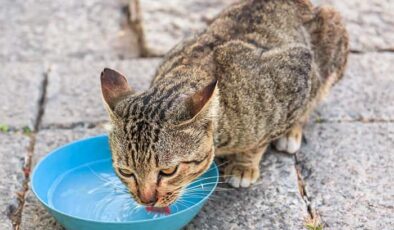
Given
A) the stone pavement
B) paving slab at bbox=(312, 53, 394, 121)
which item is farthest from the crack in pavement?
paving slab at bbox=(312, 53, 394, 121)

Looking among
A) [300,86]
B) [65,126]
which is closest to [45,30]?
[65,126]

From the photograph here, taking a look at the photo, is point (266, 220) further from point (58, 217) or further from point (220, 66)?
point (58, 217)

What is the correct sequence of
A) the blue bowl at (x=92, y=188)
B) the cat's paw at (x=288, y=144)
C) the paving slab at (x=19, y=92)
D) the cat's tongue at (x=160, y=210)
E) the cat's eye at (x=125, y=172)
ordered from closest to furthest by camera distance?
the cat's eye at (x=125, y=172) → the cat's tongue at (x=160, y=210) → the blue bowl at (x=92, y=188) → the cat's paw at (x=288, y=144) → the paving slab at (x=19, y=92)

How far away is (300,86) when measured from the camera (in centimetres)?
383

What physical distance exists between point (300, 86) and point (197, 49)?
0.64m

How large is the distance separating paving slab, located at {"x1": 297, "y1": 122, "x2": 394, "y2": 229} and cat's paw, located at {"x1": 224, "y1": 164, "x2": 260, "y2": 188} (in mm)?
317

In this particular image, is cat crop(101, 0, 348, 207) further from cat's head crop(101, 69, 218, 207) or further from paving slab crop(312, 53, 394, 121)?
paving slab crop(312, 53, 394, 121)

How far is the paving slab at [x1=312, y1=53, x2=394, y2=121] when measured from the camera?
14.7 feet

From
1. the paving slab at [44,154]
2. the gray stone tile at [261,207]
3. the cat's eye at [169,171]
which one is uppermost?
the cat's eye at [169,171]

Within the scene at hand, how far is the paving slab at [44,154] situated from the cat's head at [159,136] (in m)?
0.61

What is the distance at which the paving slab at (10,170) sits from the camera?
3635 millimetres

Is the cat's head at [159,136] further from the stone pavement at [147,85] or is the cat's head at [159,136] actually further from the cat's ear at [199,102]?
the stone pavement at [147,85]

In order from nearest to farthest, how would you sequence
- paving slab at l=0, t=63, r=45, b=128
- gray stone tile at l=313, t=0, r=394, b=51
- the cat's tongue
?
the cat's tongue < paving slab at l=0, t=63, r=45, b=128 < gray stone tile at l=313, t=0, r=394, b=51

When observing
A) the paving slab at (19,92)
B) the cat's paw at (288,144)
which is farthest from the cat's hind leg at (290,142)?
the paving slab at (19,92)
